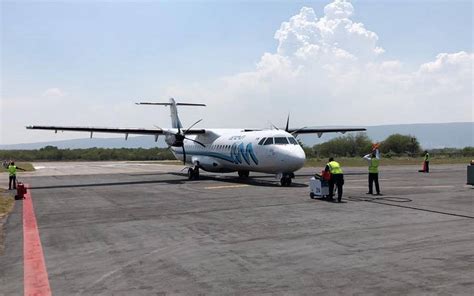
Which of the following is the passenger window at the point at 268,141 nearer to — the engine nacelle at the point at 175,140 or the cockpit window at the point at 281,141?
the cockpit window at the point at 281,141

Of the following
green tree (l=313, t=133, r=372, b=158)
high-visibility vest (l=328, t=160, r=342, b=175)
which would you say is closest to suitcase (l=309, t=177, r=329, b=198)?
high-visibility vest (l=328, t=160, r=342, b=175)

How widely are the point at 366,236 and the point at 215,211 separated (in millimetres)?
→ 5580

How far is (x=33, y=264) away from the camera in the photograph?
25.0 feet

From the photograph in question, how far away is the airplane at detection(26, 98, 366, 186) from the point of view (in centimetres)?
2181

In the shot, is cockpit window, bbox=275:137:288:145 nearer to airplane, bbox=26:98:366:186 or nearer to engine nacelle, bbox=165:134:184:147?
airplane, bbox=26:98:366:186

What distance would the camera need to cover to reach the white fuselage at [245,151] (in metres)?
21.6

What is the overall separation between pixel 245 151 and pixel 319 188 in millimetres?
8466

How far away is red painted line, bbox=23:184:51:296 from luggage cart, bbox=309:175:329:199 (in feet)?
31.1

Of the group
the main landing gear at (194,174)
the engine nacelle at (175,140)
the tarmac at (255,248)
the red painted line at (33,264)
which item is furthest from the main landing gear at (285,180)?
the red painted line at (33,264)

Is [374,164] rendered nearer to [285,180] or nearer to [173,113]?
[285,180]

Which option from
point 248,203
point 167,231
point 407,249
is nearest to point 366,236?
point 407,249

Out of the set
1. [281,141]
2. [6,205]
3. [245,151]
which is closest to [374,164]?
[281,141]

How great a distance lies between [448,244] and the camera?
8.38 m

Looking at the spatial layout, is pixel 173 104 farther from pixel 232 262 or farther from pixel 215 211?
pixel 232 262
